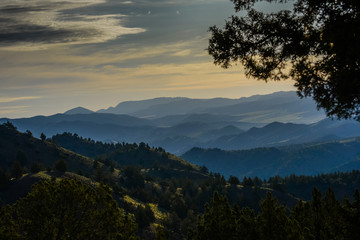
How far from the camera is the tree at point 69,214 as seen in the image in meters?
19.5

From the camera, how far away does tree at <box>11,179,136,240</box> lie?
19484 millimetres

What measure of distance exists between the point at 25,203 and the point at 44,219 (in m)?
1.49

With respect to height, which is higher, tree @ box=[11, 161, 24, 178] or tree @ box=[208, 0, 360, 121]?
tree @ box=[208, 0, 360, 121]

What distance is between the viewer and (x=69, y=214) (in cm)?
2064

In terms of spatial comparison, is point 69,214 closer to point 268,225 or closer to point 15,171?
point 268,225

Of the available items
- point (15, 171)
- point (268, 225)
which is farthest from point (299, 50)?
point (15, 171)

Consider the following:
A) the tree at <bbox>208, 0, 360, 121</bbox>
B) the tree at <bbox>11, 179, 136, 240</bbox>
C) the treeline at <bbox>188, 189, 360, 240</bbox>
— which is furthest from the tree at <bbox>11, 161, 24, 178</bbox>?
the tree at <bbox>208, 0, 360, 121</bbox>

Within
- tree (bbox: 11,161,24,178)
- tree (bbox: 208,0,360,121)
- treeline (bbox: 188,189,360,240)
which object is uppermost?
tree (bbox: 208,0,360,121)

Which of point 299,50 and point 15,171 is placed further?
point 15,171

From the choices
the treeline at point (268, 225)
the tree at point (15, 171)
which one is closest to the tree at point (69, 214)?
the treeline at point (268, 225)

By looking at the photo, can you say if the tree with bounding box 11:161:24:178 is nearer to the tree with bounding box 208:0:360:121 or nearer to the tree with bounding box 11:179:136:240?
the tree with bounding box 11:179:136:240

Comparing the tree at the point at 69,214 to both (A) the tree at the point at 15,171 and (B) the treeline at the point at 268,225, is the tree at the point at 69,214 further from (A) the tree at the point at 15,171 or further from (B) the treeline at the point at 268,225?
(A) the tree at the point at 15,171

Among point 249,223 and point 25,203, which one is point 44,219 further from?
point 249,223

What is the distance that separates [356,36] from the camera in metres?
13.2
